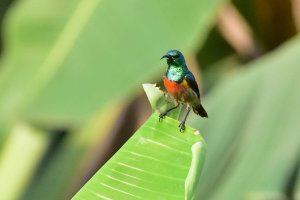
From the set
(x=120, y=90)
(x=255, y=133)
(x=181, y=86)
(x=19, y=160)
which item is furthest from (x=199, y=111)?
(x=19, y=160)

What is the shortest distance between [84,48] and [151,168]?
1.98ft

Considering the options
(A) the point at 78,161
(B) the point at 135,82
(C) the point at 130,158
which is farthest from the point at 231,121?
(C) the point at 130,158

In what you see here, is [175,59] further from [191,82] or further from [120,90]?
[120,90]

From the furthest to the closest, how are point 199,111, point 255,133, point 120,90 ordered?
point 255,133, point 120,90, point 199,111

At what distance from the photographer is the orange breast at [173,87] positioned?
16.6 inches

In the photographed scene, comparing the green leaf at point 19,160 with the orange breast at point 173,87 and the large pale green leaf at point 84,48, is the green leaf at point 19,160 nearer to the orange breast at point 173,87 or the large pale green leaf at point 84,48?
the large pale green leaf at point 84,48

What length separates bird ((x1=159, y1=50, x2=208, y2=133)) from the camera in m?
0.42

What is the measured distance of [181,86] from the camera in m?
0.43

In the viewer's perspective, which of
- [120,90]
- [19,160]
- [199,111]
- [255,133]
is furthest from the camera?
[19,160]

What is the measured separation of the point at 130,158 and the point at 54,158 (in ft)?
3.00

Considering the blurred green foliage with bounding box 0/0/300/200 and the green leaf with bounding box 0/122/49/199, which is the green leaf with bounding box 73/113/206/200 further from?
the green leaf with bounding box 0/122/49/199

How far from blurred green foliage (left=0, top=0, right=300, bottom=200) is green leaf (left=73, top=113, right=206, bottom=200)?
0.47 metres

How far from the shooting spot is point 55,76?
103 cm

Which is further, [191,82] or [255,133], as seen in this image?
[255,133]
